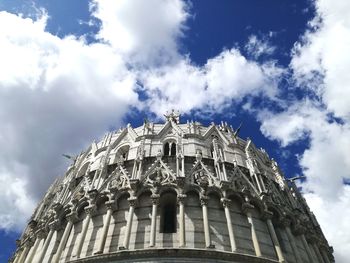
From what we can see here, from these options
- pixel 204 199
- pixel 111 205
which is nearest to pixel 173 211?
pixel 204 199

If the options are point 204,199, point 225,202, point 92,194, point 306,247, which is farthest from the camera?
point 306,247

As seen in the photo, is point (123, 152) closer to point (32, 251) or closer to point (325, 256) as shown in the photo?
point (32, 251)

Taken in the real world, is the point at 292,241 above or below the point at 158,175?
below

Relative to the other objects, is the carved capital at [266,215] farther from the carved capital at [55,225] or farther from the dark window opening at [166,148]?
the carved capital at [55,225]

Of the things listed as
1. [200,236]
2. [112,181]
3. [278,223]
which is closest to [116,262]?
[200,236]

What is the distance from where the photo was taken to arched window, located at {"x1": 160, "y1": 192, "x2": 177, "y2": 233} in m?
17.3

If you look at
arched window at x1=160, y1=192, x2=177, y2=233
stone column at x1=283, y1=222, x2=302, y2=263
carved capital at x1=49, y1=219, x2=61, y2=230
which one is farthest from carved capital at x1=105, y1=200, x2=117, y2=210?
stone column at x1=283, y1=222, x2=302, y2=263

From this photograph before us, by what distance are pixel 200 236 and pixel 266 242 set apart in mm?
3513

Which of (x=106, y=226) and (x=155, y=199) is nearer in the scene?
(x=106, y=226)

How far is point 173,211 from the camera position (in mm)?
18344

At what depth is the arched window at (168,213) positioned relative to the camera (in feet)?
56.8

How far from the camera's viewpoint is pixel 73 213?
18891 mm

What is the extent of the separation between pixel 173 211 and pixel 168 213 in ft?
0.92

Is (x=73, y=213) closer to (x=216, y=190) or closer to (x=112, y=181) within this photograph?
(x=112, y=181)
